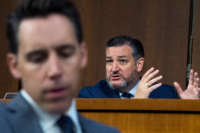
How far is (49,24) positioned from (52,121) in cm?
18

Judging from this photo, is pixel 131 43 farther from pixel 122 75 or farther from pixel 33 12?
pixel 33 12

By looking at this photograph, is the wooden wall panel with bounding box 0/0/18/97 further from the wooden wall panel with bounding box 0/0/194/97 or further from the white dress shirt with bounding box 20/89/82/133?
the white dress shirt with bounding box 20/89/82/133

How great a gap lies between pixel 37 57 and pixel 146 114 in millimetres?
1385

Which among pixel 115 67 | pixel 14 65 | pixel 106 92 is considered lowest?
pixel 106 92

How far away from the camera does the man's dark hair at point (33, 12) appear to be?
2.93ft

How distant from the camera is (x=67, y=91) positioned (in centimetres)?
86

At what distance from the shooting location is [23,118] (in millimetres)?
922

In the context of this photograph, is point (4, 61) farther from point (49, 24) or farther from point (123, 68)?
point (49, 24)

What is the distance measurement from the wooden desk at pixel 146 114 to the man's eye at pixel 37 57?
1319 millimetres

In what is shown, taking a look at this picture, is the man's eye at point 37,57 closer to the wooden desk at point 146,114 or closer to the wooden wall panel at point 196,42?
the wooden desk at point 146,114

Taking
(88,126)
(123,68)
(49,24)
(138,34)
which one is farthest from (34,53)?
(138,34)

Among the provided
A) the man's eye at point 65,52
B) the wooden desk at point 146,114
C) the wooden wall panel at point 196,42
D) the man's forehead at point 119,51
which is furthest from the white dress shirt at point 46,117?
the wooden wall panel at point 196,42

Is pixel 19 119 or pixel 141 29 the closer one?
pixel 19 119

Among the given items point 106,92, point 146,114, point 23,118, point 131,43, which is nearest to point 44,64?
point 23,118
